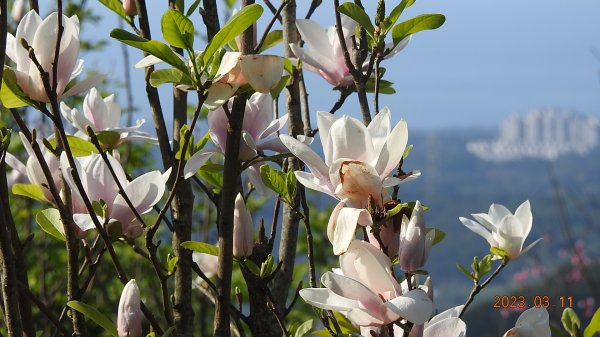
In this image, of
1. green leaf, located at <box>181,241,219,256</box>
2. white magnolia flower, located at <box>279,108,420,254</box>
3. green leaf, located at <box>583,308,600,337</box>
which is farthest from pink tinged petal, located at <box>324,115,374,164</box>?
green leaf, located at <box>583,308,600,337</box>

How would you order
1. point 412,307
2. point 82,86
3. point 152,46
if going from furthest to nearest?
point 82,86 < point 152,46 < point 412,307

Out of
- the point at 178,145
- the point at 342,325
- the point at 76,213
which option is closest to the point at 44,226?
the point at 76,213

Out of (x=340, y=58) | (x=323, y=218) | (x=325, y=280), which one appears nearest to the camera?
(x=325, y=280)

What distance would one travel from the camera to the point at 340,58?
92 centimetres

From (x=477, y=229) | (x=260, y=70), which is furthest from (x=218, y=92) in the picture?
(x=477, y=229)

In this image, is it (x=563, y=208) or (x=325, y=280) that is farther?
(x=563, y=208)

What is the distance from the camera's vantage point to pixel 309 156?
24.8 inches

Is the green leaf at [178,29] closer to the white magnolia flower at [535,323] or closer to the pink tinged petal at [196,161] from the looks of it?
the pink tinged petal at [196,161]

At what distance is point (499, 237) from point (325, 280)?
43 centimetres

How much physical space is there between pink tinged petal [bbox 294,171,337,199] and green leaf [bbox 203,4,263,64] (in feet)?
0.43

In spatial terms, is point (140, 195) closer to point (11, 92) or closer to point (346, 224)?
point (11, 92)

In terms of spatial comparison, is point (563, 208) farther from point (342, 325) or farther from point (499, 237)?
point (342, 325)

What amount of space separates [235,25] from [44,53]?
0.19 m

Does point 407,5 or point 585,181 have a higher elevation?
point 407,5
